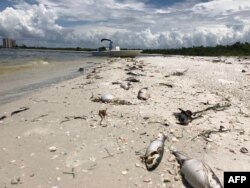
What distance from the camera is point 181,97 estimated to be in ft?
30.2

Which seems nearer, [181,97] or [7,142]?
[7,142]

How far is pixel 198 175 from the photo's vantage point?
12.4ft

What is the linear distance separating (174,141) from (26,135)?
286cm

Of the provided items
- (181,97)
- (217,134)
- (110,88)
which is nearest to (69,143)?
(217,134)

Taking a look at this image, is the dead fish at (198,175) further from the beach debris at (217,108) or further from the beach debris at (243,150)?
the beach debris at (217,108)

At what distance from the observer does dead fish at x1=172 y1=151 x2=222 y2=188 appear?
12.0ft

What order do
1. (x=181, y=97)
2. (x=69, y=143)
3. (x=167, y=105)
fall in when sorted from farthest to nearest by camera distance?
(x=181, y=97), (x=167, y=105), (x=69, y=143)

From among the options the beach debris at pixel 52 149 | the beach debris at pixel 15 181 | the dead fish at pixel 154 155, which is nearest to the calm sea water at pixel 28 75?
the beach debris at pixel 52 149

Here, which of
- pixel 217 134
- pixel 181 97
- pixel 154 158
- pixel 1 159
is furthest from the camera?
pixel 181 97

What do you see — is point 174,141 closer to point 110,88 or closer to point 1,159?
point 1,159

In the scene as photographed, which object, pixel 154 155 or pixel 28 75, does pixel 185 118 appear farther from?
pixel 28 75

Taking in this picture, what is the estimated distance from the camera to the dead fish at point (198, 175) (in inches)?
144

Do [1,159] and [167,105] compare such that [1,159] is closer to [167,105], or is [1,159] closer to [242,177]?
[242,177]

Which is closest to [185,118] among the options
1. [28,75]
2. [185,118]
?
[185,118]
